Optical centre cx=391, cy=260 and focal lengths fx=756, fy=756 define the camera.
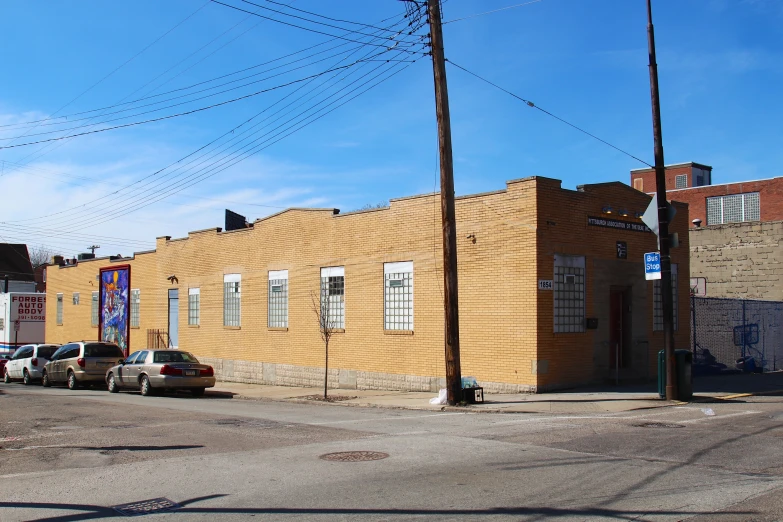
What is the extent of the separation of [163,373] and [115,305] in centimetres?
1864

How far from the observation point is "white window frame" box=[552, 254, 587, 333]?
64.2 ft

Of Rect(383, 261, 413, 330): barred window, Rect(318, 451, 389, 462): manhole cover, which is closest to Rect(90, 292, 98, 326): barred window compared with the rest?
Rect(383, 261, 413, 330): barred window

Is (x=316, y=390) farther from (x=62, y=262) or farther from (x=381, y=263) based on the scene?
(x=62, y=262)

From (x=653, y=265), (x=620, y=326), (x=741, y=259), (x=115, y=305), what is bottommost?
(x=620, y=326)

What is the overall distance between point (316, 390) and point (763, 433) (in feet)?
49.1

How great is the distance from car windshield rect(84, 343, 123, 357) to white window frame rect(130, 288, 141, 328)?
10.4m

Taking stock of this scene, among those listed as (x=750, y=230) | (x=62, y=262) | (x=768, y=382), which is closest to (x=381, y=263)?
(x=768, y=382)

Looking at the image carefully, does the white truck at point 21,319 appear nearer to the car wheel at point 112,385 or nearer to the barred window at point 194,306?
the barred window at point 194,306

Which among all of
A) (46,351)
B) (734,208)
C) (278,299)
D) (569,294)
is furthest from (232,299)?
(734,208)

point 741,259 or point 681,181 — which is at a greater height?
point 681,181

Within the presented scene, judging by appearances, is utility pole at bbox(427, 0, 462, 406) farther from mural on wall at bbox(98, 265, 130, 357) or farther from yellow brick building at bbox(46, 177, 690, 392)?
mural on wall at bbox(98, 265, 130, 357)

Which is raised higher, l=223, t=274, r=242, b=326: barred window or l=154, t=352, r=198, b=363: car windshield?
l=223, t=274, r=242, b=326: barred window

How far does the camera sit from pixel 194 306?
3341cm

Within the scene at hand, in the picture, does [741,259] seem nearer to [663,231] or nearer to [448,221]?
[663,231]
